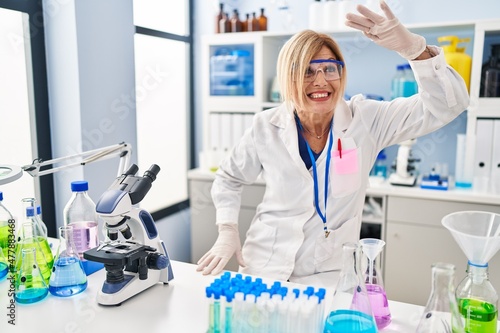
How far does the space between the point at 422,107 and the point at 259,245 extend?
2.56 feet

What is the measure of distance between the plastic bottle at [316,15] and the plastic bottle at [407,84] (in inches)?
23.1

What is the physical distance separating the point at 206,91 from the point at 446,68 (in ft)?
6.29

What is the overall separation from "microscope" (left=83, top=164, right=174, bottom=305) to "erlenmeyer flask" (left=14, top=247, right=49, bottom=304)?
0.52ft

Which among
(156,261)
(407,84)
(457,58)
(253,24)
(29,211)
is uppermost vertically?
(253,24)

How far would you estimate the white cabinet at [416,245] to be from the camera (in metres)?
2.37

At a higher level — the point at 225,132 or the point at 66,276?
the point at 225,132

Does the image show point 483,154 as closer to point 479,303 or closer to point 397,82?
point 397,82

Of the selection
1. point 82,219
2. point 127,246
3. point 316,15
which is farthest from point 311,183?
point 316,15

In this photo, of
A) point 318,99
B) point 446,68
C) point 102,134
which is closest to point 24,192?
point 102,134

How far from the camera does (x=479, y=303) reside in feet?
3.07

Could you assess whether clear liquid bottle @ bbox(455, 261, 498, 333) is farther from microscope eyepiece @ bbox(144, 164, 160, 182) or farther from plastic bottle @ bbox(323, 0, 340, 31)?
plastic bottle @ bbox(323, 0, 340, 31)

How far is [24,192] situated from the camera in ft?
7.20

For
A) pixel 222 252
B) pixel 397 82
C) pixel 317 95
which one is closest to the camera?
pixel 222 252

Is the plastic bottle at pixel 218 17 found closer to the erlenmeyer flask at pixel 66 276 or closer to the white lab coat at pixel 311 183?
the white lab coat at pixel 311 183
